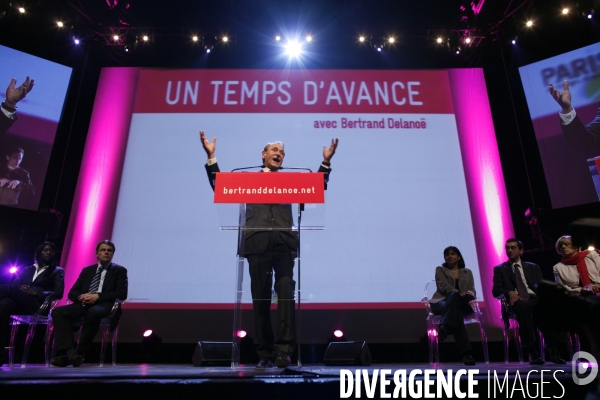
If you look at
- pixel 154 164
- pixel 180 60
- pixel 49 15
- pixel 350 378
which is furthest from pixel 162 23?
pixel 350 378

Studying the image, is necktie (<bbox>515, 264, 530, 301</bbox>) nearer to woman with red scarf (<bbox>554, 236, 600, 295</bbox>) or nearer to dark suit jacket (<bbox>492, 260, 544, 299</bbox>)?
dark suit jacket (<bbox>492, 260, 544, 299</bbox>)

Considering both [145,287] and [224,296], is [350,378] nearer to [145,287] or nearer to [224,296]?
[224,296]

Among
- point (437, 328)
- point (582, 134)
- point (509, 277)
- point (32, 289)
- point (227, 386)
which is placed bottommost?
point (227, 386)

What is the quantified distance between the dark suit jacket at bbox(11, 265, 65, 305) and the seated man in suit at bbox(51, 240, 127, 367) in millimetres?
202

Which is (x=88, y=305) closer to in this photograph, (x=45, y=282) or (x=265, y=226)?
(x=45, y=282)

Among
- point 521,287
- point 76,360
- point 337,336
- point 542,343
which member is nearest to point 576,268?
point 521,287

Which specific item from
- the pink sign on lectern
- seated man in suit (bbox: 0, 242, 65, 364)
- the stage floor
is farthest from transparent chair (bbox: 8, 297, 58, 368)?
the stage floor

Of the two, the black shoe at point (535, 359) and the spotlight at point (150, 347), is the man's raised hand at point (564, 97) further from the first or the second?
the spotlight at point (150, 347)

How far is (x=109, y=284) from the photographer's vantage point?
141 inches

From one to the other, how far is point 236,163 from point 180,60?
7.12 ft

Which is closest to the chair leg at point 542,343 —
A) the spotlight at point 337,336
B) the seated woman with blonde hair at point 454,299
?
the seated woman with blonde hair at point 454,299

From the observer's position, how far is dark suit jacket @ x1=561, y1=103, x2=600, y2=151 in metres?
4.73

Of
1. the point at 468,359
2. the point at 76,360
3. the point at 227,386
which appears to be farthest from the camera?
the point at 468,359

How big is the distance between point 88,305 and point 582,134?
215 inches
